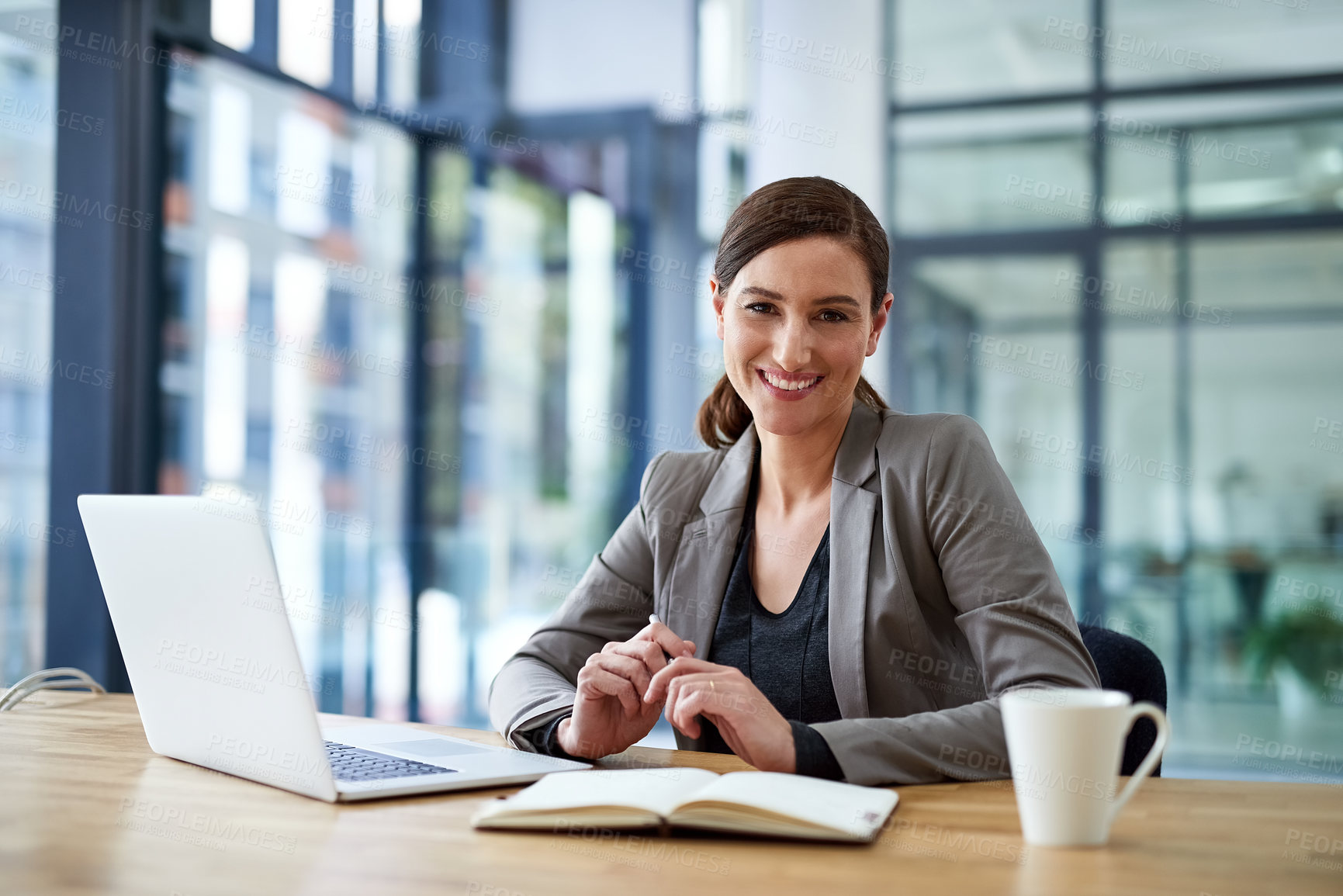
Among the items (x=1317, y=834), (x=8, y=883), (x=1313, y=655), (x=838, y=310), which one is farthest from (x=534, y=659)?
(x=1313, y=655)

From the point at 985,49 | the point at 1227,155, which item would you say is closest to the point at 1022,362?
the point at 1227,155

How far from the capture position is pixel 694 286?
195 inches

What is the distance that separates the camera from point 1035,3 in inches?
173

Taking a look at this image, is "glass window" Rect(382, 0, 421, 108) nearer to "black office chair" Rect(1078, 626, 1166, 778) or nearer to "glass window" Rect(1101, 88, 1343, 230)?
"glass window" Rect(1101, 88, 1343, 230)

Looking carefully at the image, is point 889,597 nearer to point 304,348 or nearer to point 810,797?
point 810,797

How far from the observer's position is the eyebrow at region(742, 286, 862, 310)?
1580mm

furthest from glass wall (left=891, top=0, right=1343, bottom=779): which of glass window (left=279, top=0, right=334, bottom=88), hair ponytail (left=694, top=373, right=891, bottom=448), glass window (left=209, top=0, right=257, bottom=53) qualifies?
hair ponytail (left=694, top=373, right=891, bottom=448)

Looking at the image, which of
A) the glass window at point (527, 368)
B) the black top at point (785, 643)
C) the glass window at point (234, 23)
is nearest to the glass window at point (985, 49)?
the glass window at point (527, 368)

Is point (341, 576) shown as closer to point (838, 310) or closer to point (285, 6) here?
point (285, 6)

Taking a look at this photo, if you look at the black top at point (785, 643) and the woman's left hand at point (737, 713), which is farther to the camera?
the black top at point (785, 643)

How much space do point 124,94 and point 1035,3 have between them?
10.6ft

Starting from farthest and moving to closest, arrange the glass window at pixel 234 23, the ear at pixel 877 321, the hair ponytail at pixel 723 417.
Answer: the glass window at pixel 234 23, the hair ponytail at pixel 723 417, the ear at pixel 877 321

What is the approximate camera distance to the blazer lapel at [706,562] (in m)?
1.65

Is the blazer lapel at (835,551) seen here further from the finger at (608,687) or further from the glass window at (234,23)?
the glass window at (234,23)
